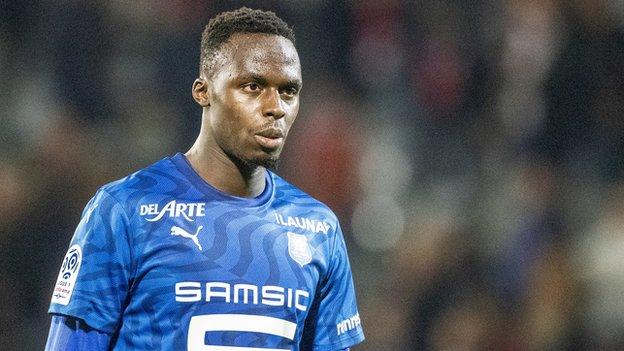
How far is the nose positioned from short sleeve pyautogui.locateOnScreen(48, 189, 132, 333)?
59 centimetres

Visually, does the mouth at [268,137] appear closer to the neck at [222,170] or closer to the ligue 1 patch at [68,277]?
the neck at [222,170]

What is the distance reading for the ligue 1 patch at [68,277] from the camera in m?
3.28

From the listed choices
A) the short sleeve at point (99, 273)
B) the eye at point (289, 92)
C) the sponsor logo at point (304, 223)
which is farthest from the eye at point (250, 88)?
the short sleeve at point (99, 273)

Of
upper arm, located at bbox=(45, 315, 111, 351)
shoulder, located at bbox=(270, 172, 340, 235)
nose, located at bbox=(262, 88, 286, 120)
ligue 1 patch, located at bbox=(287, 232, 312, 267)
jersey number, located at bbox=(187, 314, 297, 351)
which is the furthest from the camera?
shoulder, located at bbox=(270, 172, 340, 235)

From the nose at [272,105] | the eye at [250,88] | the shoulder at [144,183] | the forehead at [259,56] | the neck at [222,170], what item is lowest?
the shoulder at [144,183]

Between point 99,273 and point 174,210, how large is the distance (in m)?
0.35

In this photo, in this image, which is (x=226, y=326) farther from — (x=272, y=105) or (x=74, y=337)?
(x=272, y=105)

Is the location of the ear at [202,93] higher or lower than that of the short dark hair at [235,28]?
lower

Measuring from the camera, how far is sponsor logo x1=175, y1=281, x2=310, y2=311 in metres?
3.35

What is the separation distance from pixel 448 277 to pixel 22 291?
2881 mm

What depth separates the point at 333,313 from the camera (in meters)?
3.83

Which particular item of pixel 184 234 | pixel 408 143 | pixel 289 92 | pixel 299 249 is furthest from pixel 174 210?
pixel 408 143

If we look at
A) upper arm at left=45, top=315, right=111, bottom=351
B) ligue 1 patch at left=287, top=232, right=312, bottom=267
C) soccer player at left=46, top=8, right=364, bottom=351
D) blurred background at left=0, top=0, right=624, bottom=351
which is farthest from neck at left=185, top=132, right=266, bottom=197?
blurred background at left=0, top=0, right=624, bottom=351

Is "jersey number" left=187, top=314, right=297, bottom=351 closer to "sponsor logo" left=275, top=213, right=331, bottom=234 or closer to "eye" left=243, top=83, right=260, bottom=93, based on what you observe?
"sponsor logo" left=275, top=213, right=331, bottom=234
